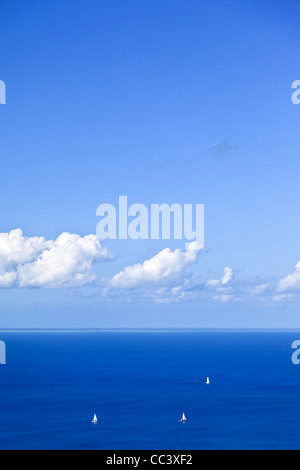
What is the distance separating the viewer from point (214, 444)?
46594 mm

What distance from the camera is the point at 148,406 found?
6406 cm

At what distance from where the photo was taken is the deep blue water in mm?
48125

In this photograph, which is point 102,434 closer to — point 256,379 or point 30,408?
point 30,408

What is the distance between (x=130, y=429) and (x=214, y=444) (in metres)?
9.67

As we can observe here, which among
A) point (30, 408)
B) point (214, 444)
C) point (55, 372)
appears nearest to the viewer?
point (214, 444)

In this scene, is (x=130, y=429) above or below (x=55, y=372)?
below

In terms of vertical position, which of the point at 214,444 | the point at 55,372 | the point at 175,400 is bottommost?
the point at 214,444

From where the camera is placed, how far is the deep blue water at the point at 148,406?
158 feet

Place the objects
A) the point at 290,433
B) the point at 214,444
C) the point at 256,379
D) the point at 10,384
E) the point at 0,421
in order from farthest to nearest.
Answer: the point at 256,379
the point at 10,384
the point at 0,421
the point at 290,433
the point at 214,444

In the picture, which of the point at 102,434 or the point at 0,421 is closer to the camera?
the point at 102,434

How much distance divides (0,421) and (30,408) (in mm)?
7415

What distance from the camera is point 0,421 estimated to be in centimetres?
5534
